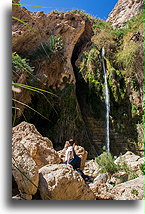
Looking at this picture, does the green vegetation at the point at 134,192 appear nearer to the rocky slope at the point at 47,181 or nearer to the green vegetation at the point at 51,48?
the rocky slope at the point at 47,181

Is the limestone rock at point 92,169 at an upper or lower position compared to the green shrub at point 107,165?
lower

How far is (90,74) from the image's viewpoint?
950 cm

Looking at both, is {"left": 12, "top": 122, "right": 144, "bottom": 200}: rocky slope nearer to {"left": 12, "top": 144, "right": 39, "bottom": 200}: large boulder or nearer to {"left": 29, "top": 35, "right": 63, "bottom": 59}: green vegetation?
{"left": 12, "top": 144, "right": 39, "bottom": 200}: large boulder

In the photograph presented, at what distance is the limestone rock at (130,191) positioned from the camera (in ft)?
8.26

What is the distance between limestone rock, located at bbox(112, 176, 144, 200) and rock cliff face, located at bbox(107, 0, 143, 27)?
37.5ft

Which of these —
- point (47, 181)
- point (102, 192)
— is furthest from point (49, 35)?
point (47, 181)

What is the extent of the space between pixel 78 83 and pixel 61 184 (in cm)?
775

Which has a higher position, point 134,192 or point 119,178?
point 134,192

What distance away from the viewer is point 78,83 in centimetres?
958

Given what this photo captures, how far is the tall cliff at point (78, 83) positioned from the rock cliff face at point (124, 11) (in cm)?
292

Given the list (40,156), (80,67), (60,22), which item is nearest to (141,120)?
(80,67)

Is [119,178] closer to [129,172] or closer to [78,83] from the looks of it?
[129,172]

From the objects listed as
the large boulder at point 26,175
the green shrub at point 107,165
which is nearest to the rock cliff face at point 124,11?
the green shrub at point 107,165

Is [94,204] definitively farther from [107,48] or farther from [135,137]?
[107,48]
